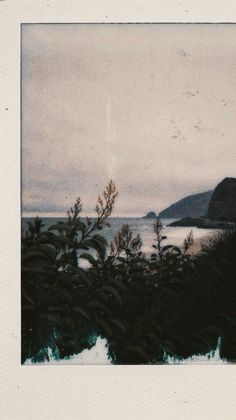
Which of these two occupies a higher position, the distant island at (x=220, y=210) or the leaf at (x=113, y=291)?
the distant island at (x=220, y=210)

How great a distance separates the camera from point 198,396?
214 centimetres

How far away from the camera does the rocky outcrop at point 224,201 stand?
2.18 metres

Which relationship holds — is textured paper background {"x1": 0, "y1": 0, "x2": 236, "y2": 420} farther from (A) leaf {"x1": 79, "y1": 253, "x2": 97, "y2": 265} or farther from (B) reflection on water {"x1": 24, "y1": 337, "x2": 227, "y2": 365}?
(A) leaf {"x1": 79, "y1": 253, "x2": 97, "y2": 265}

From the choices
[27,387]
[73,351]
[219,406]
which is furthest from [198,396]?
[27,387]

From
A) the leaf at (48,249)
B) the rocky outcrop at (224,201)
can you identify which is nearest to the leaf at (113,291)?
the leaf at (48,249)

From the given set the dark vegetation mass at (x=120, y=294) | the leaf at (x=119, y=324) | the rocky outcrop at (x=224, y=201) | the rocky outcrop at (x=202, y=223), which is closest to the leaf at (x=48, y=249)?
the dark vegetation mass at (x=120, y=294)

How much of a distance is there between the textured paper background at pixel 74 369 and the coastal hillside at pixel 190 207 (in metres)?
0.56

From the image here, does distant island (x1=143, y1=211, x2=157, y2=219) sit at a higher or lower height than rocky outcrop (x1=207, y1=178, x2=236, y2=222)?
lower

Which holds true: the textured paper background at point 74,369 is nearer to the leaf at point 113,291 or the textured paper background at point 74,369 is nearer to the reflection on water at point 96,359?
the reflection on water at point 96,359

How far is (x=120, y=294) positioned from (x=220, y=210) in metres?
0.49

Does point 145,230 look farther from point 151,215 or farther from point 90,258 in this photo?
point 90,258

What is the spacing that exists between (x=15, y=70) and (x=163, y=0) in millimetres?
607

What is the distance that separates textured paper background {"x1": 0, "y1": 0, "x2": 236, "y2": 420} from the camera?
2143mm

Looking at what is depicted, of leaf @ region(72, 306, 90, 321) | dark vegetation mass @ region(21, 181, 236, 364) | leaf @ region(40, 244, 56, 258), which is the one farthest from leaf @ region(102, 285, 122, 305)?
leaf @ region(40, 244, 56, 258)
